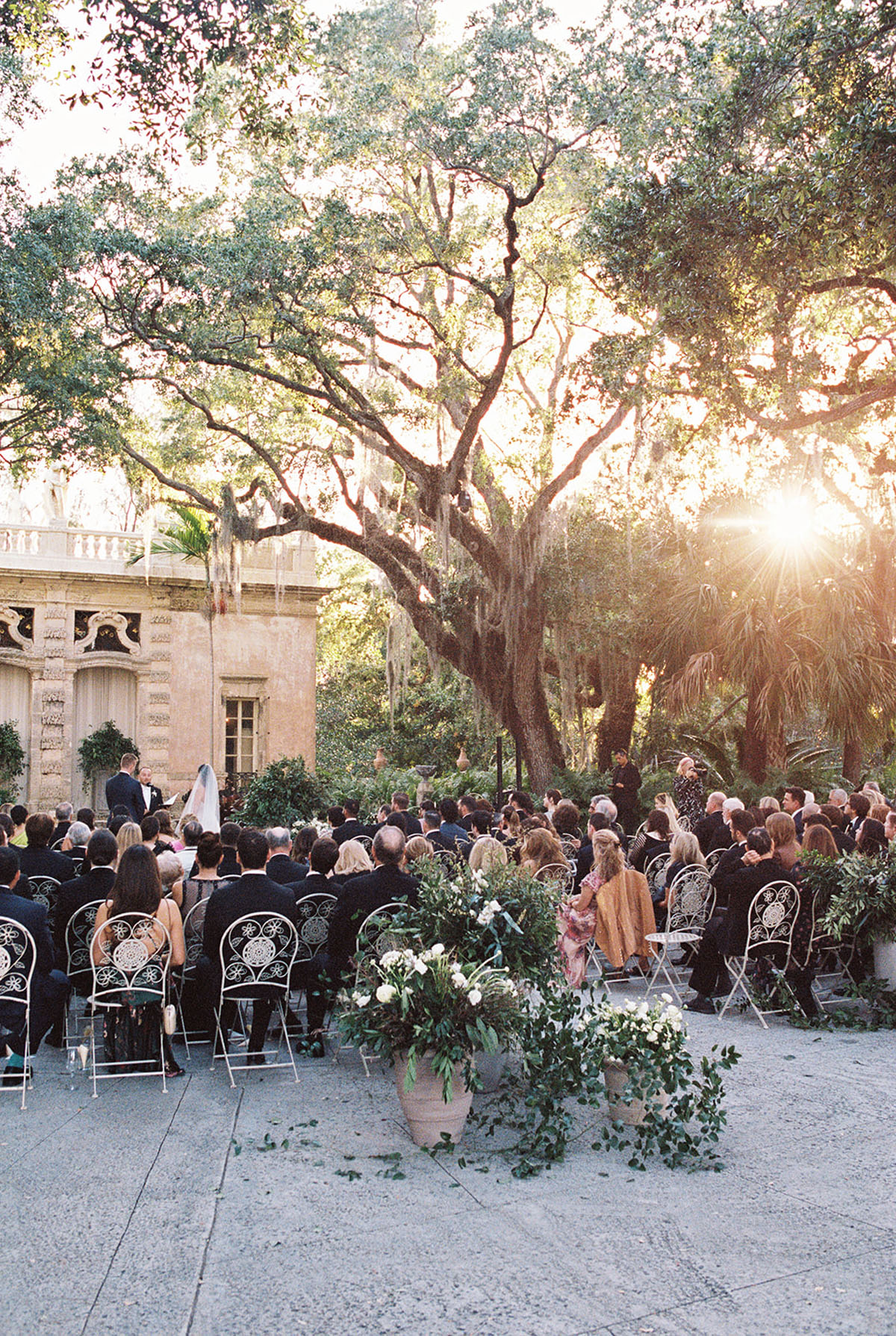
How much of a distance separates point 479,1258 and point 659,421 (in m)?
11.6

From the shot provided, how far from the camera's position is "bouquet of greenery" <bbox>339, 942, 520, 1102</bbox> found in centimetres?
416

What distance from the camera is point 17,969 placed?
500 cm

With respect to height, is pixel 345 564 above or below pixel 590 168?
below

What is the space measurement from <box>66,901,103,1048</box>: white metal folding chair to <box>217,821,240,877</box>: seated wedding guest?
1.10 metres

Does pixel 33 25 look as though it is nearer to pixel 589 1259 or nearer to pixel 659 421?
pixel 589 1259

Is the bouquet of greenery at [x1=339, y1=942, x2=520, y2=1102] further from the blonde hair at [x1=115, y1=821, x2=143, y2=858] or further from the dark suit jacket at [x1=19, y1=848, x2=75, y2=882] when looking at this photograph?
the dark suit jacket at [x1=19, y1=848, x2=75, y2=882]

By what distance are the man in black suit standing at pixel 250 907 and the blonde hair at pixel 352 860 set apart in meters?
1.11

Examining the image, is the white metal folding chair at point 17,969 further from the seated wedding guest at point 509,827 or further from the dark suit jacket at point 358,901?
the seated wedding guest at point 509,827

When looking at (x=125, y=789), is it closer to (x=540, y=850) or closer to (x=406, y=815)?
(x=406, y=815)

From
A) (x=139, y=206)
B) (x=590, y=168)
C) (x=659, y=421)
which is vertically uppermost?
(x=590, y=168)

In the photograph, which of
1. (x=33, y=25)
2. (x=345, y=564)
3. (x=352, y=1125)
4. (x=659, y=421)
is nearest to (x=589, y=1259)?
(x=352, y=1125)

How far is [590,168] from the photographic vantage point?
14.3 meters

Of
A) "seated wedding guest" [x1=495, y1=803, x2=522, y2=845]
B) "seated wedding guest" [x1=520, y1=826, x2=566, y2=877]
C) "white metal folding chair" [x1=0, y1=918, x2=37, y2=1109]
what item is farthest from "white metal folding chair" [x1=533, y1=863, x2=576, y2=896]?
"white metal folding chair" [x1=0, y1=918, x2=37, y2=1109]

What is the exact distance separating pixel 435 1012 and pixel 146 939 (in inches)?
68.6
